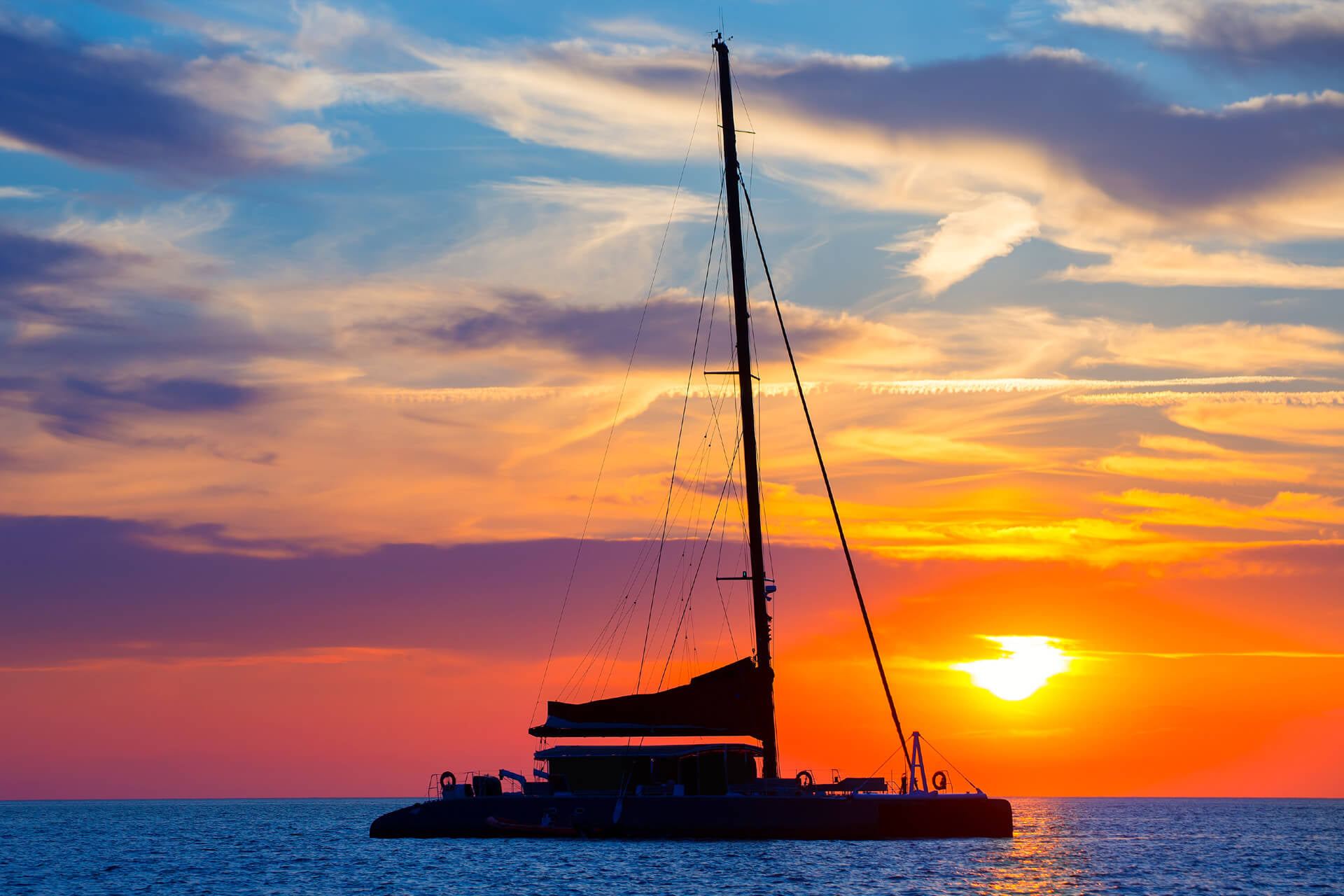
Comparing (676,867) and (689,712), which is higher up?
(689,712)

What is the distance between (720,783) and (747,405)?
13336mm

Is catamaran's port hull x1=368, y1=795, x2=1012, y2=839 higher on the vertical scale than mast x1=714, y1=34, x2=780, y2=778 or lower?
lower

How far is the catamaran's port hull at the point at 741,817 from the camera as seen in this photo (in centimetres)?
5025

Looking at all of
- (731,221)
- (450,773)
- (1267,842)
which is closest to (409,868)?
(450,773)

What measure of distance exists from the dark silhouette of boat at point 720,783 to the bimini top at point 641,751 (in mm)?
45

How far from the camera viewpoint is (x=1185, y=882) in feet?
196

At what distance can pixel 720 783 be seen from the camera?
5322 cm

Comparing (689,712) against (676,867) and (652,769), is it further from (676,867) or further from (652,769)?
(676,867)

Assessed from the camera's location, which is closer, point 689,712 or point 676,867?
point 689,712

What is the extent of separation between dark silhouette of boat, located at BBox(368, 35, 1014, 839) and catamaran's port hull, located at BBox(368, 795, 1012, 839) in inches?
1.6

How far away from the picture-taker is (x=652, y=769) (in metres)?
54.2

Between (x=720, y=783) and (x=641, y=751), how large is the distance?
3.18 m

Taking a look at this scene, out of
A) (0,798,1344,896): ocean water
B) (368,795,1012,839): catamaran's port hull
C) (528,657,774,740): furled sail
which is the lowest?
(0,798,1344,896): ocean water

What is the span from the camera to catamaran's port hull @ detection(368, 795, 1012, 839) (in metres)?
50.2
